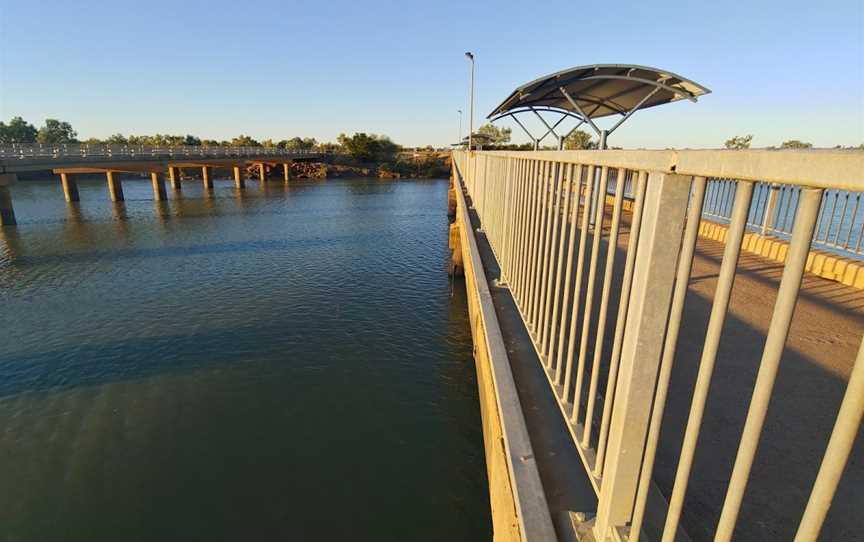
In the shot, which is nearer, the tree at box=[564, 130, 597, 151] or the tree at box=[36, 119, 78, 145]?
the tree at box=[564, 130, 597, 151]

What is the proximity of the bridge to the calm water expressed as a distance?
14.3 m

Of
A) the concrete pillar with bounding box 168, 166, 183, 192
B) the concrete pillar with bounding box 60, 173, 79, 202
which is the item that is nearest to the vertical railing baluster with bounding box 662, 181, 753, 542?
the concrete pillar with bounding box 60, 173, 79, 202

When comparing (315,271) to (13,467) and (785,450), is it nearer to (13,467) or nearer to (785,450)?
(13,467)

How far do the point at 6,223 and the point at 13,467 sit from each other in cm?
2711

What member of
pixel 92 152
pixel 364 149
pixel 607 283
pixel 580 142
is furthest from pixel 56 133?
pixel 607 283

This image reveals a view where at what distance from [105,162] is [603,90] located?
127 feet

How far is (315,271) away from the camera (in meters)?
16.6

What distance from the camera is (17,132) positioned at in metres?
111

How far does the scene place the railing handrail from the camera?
1082 millimetres

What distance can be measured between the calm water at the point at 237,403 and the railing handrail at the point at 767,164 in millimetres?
5296

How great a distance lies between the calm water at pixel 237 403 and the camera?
19.1 ft

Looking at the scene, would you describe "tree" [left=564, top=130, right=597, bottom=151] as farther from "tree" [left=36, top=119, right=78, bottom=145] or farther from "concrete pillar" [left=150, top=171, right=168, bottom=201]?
"tree" [left=36, top=119, right=78, bottom=145]

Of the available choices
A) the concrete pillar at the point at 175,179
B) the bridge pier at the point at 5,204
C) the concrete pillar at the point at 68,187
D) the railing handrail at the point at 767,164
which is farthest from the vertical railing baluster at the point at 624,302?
the concrete pillar at the point at 175,179

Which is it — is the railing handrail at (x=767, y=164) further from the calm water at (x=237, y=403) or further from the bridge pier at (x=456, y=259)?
the bridge pier at (x=456, y=259)
